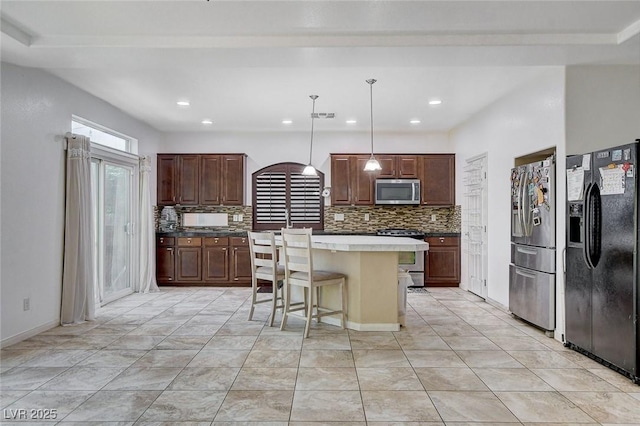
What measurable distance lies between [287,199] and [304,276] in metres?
3.22

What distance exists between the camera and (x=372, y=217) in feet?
24.1

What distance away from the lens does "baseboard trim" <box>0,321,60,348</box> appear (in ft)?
12.2

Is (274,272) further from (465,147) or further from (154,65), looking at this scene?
(465,147)

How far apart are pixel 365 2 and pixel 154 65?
6.89 feet

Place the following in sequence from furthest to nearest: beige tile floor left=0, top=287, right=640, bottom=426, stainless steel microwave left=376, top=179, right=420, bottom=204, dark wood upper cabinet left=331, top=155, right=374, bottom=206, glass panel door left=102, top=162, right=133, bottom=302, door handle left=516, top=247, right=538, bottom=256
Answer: dark wood upper cabinet left=331, top=155, right=374, bottom=206 < stainless steel microwave left=376, top=179, right=420, bottom=204 < glass panel door left=102, top=162, right=133, bottom=302 < door handle left=516, top=247, right=538, bottom=256 < beige tile floor left=0, top=287, right=640, bottom=426

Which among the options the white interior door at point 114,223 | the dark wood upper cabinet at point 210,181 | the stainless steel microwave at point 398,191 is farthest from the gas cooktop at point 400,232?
the white interior door at point 114,223

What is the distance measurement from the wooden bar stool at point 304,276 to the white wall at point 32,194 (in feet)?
7.97

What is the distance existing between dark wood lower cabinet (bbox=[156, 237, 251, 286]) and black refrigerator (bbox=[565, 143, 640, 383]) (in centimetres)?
470

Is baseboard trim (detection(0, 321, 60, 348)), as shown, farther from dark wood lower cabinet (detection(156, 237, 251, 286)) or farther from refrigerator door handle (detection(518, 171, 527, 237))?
refrigerator door handle (detection(518, 171, 527, 237))

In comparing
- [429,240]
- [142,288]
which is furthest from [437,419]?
[142,288]

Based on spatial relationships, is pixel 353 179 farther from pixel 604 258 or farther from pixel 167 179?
pixel 604 258

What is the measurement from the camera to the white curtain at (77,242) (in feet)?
14.7

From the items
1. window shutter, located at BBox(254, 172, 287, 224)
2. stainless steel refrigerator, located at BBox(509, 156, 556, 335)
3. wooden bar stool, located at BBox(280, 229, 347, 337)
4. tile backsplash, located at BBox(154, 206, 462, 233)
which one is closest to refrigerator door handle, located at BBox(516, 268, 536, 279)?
stainless steel refrigerator, located at BBox(509, 156, 556, 335)

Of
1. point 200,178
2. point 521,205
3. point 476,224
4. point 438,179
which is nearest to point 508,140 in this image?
point 521,205
